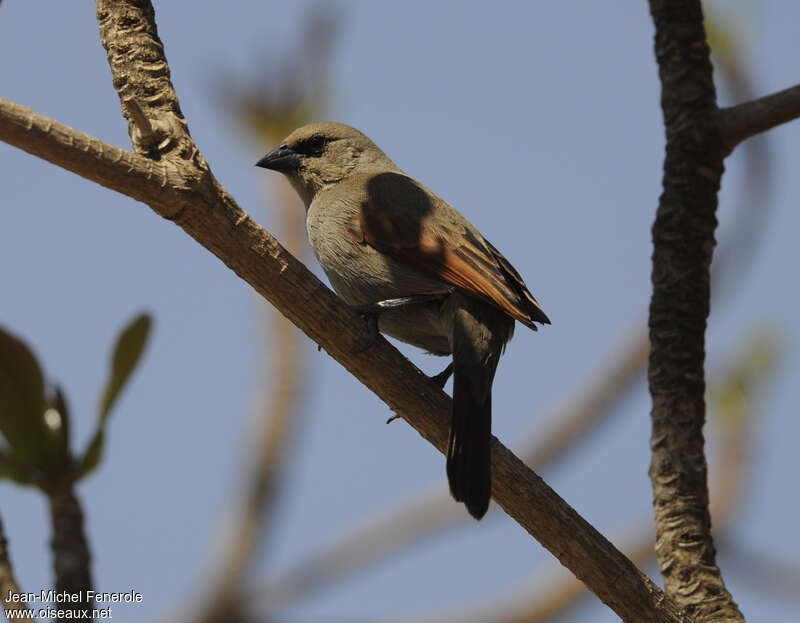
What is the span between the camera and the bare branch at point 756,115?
127 inches

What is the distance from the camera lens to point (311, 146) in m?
5.55

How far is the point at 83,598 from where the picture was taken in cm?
158

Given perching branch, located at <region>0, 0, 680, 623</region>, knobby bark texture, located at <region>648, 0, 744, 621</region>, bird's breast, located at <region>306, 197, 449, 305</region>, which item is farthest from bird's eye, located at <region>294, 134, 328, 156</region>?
perching branch, located at <region>0, 0, 680, 623</region>

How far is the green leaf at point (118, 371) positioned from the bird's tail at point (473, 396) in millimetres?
1493

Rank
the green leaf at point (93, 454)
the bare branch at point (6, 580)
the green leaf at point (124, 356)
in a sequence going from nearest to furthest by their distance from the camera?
the bare branch at point (6, 580) → the green leaf at point (93, 454) → the green leaf at point (124, 356)

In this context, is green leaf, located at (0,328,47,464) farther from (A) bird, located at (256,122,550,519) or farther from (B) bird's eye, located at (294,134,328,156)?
(B) bird's eye, located at (294,134,328,156)

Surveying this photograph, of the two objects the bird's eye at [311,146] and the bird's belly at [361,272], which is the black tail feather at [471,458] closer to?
the bird's belly at [361,272]

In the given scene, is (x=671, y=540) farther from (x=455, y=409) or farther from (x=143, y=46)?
(x=143, y=46)

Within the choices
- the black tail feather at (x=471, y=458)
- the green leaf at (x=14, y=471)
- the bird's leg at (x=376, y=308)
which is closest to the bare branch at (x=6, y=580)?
the green leaf at (x=14, y=471)

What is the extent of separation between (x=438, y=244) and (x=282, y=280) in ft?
4.31

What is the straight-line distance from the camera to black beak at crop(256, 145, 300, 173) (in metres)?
5.48

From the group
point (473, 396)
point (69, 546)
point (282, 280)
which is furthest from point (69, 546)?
point (473, 396)

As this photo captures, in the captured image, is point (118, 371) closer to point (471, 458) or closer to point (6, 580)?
point (6, 580)

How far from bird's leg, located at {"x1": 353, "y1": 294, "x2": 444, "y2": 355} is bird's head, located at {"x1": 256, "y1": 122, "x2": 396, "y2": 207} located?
4.20ft
